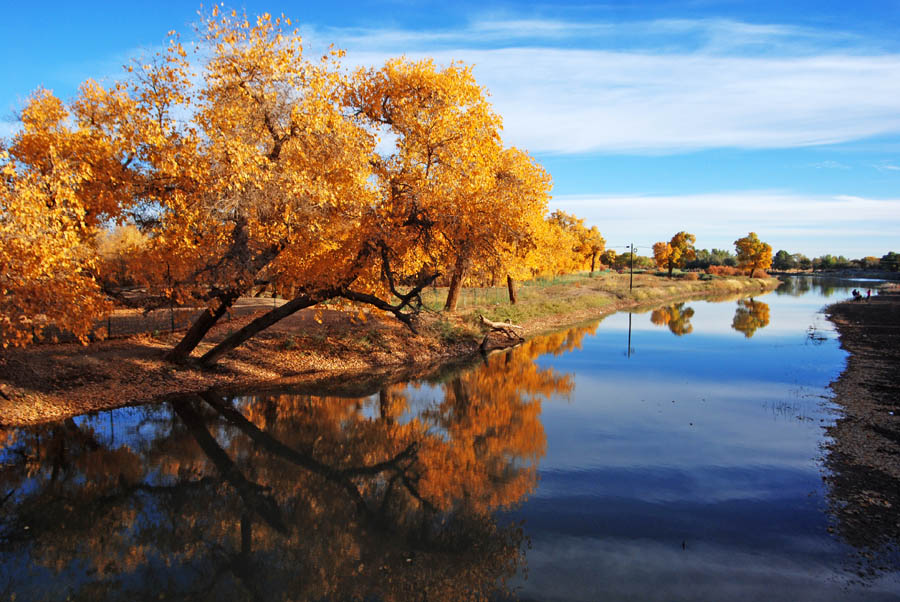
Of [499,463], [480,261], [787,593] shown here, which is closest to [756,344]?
[480,261]

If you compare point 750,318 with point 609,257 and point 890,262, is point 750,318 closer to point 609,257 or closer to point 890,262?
point 609,257

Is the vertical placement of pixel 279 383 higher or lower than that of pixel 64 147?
lower

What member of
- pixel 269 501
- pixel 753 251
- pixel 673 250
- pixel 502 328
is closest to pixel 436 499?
pixel 269 501

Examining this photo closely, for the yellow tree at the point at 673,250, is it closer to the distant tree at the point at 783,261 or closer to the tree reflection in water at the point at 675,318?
the tree reflection in water at the point at 675,318

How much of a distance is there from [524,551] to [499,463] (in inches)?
153

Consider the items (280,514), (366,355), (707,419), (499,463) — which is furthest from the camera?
(366,355)

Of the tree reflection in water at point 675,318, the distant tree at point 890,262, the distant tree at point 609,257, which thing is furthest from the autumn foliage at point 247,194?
the distant tree at point 890,262

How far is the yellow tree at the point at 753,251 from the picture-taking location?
107 m

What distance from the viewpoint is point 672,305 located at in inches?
2269

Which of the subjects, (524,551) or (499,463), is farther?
(499,463)

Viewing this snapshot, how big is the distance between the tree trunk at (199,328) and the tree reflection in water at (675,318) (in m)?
26.0

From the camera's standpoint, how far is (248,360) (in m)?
20.5

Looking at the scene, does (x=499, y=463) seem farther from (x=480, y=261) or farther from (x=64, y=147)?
(x=64, y=147)

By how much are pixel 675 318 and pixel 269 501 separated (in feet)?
130
